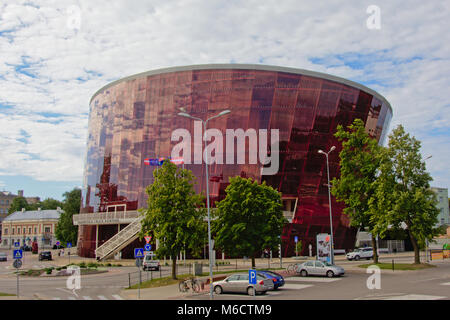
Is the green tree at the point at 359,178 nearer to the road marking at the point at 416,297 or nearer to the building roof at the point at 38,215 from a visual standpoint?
the road marking at the point at 416,297

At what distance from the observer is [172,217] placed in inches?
1315

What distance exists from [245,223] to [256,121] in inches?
1050

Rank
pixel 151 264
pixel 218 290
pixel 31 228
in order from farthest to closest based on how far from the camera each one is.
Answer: pixel 31 228, pixel 151 264, pixel 218 290

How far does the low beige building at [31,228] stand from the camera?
458ft

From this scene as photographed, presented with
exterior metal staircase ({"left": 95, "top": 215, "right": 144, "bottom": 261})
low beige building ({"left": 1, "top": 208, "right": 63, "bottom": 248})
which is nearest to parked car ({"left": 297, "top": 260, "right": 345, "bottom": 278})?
exterior metal staircase ({"left": 95, "top": 215, "right": 144, "bottom": 261})

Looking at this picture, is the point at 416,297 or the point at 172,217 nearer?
the point at 416,297

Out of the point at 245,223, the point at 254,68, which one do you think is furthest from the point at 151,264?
the point at 254,68

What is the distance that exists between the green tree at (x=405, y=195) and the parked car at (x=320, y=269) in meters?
8.42

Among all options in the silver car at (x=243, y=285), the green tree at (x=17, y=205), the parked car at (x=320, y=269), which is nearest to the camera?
the silver car at (x=243, y=285)

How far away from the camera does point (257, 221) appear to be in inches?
1452

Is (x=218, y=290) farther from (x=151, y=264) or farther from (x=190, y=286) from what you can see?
(x=151, y=264)

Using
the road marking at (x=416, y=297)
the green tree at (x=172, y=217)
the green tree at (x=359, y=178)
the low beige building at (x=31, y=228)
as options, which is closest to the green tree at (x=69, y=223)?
the low beige building at (x=31, y=228)
